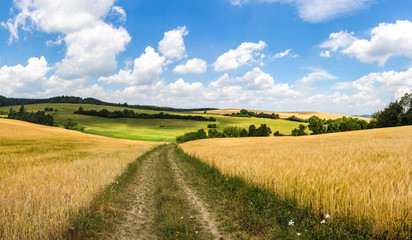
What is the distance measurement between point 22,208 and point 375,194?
28.9ft

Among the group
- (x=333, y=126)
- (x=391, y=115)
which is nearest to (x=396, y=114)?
Result: (x=391, y=115)

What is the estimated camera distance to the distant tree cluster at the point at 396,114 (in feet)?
227

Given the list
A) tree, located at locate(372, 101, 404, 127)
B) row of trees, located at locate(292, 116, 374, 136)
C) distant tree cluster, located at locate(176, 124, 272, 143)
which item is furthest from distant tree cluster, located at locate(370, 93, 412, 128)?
distant tree cluster, located at locate(176, 124, 272, 143)

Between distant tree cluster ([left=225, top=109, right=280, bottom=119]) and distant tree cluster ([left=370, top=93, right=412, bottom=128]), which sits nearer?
distant tree cluster ([left=370, top=93, right=412, bottom=128])

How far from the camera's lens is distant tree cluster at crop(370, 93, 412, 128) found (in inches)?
2729

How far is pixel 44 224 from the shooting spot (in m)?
4.55

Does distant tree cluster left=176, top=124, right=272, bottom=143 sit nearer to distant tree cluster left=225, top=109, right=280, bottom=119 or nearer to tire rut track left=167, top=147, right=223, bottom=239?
distant tree cluster left=225, top=109, right=280, bottom=119

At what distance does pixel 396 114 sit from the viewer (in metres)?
71.8

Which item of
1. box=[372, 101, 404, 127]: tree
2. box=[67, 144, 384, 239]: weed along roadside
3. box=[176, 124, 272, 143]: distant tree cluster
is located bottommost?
box=[176, 124, 272, 143]: distant tree cluster

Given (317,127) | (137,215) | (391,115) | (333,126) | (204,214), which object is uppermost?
(391,115)

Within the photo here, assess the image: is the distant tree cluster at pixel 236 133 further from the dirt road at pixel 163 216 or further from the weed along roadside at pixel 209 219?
the weed along roadside at pixel 209 219

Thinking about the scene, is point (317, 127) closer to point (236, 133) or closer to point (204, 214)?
point (236, 133)

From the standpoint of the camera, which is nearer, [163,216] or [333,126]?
[163,216]

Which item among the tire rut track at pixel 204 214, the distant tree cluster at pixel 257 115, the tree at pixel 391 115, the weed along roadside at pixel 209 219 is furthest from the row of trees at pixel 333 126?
the weed along roadside at pixel 209 219
